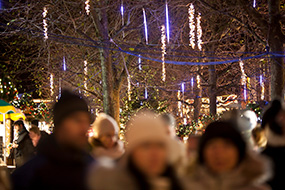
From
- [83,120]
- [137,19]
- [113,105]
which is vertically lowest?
[113,105]

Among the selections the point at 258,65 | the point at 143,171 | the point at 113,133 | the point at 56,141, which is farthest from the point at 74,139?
the point at 258,65

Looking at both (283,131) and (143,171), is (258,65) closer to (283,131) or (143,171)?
(283,131)

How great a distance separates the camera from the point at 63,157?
106 inches

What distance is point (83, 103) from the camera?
3.15 meters

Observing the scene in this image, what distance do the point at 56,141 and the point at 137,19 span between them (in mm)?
19390

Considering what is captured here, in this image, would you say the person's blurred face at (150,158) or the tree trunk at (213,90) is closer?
the person's blurred face at (150,158)

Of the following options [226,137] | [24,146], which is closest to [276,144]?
[226,137]

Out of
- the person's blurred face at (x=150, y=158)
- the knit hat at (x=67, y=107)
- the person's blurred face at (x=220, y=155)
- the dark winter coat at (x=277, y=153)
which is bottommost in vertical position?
the dark winter coat at (x=277, y=153)

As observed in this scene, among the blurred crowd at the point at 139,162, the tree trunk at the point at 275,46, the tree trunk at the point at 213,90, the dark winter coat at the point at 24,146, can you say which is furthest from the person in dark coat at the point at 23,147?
the tree trunk at the point at 213,90

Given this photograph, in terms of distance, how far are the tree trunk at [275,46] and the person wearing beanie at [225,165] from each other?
10916 millimetres

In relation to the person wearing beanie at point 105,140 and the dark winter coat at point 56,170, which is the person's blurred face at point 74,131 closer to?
the dark winter coat at point 56,170

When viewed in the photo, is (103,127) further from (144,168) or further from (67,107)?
(144,168)

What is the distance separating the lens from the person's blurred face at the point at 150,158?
227 cm

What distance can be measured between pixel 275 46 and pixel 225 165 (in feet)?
38.3
